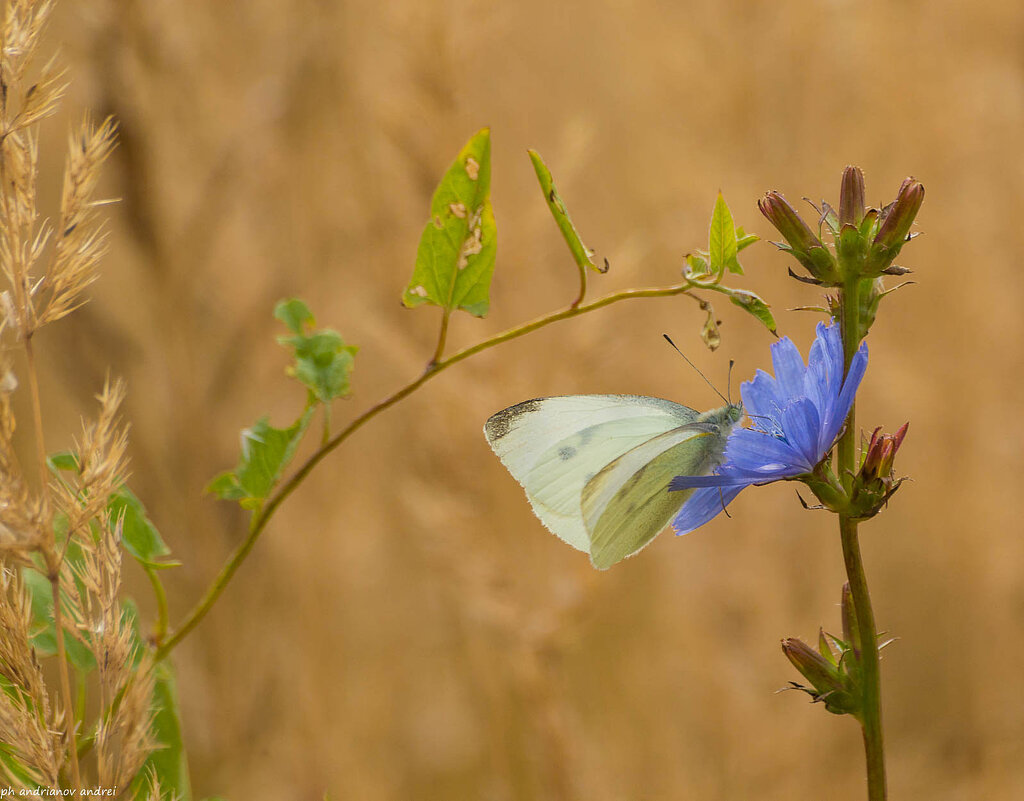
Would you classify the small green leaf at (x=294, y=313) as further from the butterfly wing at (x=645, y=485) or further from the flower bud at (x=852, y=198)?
the flower bud at (x=852, y=198)

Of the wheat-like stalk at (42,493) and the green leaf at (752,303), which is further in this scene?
the green leaf at (752,303)

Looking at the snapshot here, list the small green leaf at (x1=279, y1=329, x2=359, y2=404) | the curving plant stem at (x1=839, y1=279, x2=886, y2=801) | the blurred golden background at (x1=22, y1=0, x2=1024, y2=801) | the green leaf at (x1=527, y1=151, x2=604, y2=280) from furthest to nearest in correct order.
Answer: the blurred golden background at (x1=22, y1=0, x2=1024, y2=801) → the small green leaf at (x1=279, y1=329, x2=359, y2=404) → the green leaf at (x1=527, y1=151, x2=604, y2=280) → the curving plant stem at (x1=839, y1=279, x2=886, y2=801)

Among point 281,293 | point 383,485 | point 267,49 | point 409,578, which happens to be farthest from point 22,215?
point 409,578

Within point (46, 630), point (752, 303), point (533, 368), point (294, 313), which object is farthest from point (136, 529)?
point (533, 368)

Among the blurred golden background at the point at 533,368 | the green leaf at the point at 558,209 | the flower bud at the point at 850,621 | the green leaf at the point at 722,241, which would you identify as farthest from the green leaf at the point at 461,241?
the blurred golden background at the point at 533,368

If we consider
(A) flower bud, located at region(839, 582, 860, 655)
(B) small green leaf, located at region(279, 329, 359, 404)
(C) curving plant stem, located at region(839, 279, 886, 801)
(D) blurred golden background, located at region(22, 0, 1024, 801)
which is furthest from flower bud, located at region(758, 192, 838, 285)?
(D) blurred golden background, located at region(22, 0, 1024, 801)

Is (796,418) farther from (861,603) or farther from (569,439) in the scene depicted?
(569,439)

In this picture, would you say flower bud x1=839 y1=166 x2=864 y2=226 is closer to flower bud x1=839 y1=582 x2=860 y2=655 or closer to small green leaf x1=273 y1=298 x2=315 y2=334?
flower bud x1=839 y1=582 x2=860 y2=655
